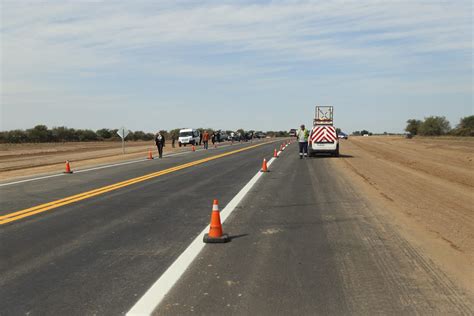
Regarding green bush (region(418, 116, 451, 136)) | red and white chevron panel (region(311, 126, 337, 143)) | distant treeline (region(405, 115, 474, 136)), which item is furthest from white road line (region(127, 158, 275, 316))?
green bush (region(418, 116, 451, 136))

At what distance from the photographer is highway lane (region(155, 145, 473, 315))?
4.09m

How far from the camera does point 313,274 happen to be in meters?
4.99

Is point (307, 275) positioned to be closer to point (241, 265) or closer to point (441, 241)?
point (241, 265)

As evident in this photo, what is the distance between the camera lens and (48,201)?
1035cm

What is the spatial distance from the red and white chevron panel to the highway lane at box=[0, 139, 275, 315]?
1560 cm

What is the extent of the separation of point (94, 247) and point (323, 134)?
857 inches

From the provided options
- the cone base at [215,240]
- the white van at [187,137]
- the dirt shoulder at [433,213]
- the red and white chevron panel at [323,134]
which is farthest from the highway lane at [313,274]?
the white van at [187,137]

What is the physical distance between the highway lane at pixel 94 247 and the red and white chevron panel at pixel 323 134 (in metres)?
15.6

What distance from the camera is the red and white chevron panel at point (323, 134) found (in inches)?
1037

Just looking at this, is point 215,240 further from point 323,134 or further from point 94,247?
point 323,134

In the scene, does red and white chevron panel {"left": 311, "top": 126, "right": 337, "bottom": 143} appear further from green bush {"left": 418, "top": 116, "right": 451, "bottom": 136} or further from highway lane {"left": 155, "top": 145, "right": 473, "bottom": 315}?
green bush {"left": 418, "top": 116, "right": 451, "bottom": 136}

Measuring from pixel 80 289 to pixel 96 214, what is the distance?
4.24 metres

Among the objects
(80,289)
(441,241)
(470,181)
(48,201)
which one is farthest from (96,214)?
(470,181)

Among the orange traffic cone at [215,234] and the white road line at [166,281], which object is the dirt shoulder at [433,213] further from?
the white road line at [166,281]
